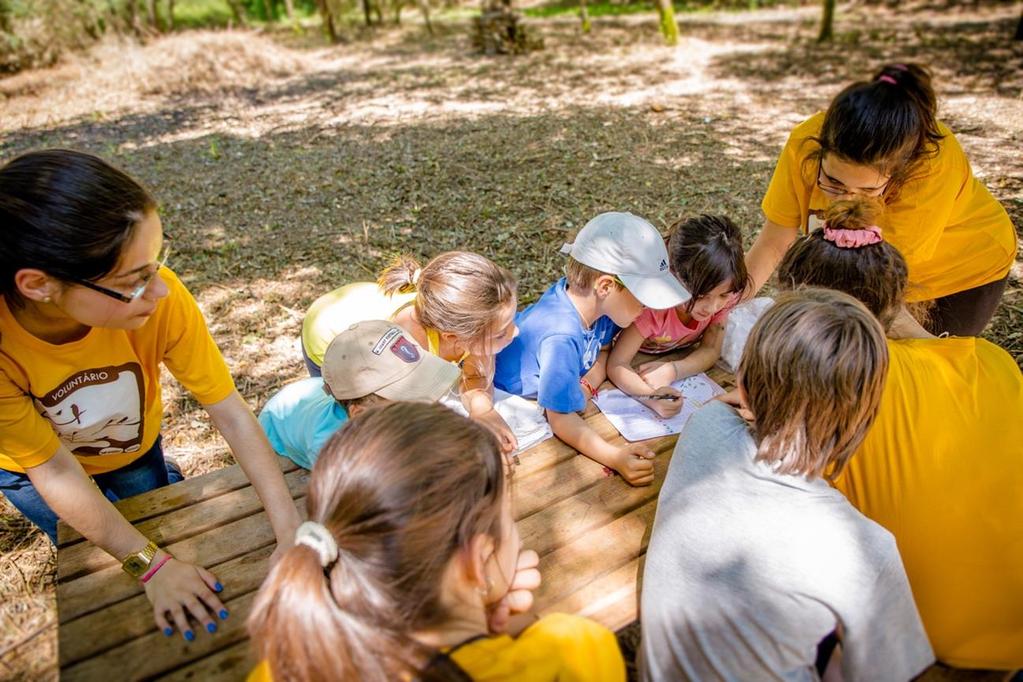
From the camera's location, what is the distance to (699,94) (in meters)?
8.23

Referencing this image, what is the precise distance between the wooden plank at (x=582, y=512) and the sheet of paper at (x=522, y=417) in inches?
12.1

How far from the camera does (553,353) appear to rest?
7.32 ft

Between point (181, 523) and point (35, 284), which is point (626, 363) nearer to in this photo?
point (181, 523)

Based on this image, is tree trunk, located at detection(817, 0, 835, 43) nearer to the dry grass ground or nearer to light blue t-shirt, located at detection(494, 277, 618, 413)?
the dry grass ground

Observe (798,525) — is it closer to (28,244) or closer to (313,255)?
(28,244)

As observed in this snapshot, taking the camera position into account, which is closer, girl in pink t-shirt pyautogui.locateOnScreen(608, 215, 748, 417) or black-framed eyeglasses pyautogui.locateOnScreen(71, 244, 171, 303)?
black-framed eyeglasses pyautogui.locateOnScreen(71, 244, 171, 303)

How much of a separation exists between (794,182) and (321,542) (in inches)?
90.6

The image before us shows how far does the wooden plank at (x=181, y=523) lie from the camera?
74.0 inches

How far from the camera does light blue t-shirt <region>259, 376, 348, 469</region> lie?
6.89 feet

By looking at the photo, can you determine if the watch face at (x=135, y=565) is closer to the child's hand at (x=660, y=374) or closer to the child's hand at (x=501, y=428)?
the child's hand at (x=501, y=428)

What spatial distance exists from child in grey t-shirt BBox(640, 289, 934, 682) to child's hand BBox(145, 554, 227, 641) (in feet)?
3.89

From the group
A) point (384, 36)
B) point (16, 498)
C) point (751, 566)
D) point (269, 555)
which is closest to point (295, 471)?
point (269, 555)

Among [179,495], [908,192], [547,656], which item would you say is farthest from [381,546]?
[908,192]

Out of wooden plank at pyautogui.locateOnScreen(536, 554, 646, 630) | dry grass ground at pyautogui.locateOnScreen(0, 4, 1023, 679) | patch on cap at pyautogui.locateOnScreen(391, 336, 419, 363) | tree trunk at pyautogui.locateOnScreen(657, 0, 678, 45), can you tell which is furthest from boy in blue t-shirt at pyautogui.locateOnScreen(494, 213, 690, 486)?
tree trunk at pyautogui.locateOnScreen(657, 0, 678, 45)
